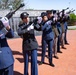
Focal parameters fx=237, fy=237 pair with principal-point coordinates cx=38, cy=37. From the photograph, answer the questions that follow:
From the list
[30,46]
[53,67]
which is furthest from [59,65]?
[30,46]

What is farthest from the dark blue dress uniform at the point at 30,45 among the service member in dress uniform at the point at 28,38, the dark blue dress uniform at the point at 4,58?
the dark blue dress uniform at the point at 4,58

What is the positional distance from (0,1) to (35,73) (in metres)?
35.1

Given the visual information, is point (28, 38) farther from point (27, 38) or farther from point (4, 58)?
point (4, 58)

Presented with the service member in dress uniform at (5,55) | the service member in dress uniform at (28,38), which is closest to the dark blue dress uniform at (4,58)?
the service member in dress uniform at (5,55)

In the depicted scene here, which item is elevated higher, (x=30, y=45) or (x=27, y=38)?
(x=27, y=38)

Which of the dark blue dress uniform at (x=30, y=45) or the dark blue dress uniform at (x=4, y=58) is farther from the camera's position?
the dark blue dress uniform at (x=30, y=45)

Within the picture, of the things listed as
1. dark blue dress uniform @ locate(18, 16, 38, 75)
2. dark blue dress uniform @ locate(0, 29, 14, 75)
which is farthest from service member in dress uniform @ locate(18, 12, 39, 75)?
dark blue dress uniform @ locate(0, 29, 14, 75)

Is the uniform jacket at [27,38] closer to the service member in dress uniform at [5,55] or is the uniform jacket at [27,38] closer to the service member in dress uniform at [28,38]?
the service member in dress uniform at [28,38]

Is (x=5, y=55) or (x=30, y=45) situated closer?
(x=5, y=55)

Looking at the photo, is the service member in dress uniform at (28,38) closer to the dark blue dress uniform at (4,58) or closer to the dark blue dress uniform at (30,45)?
the dark blue dress uniform at (30,45)

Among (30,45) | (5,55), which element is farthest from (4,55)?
(30,45)

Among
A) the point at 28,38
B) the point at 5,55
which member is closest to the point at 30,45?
the point at 28,38

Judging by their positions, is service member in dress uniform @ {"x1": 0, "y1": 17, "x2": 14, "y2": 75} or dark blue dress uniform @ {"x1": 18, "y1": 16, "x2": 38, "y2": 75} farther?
dark blue dress uniform @ {"x1": 18, "y1": 16, "x2": 38, "y2": 75}

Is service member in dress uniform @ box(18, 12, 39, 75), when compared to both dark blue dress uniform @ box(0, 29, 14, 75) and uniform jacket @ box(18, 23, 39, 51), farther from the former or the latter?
dark blue dress uniform @ box(0, 29, 14, 75)
